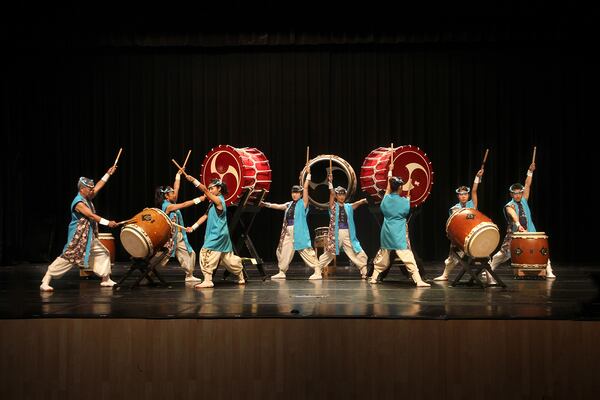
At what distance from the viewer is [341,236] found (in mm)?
9070

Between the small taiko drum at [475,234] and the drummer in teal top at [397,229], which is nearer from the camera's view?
the small taiko drum at [475,234]

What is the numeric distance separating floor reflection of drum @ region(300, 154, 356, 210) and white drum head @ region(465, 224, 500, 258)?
294 centimetres

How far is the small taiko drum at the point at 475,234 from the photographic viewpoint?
23.7 ft

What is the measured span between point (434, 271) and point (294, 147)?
333 cm

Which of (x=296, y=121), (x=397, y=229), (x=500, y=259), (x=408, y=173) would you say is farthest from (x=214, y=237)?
(x=296, y=121)

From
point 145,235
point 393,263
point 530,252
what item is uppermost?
point 145,235

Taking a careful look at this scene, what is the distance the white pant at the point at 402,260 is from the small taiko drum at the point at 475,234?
502 millimetres

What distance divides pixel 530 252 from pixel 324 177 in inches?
133

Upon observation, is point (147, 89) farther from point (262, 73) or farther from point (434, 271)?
point (434, 271)

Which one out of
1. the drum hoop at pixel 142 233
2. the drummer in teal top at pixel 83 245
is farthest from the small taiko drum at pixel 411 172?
the drummer in teal top at pixel 83 245

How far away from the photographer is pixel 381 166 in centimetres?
942

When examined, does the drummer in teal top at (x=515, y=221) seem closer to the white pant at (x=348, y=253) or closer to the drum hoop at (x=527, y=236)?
the drum hoop at (x=527, y=236)

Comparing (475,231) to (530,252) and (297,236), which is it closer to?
(530,252)

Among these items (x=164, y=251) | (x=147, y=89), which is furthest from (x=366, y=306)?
(x=147, y=89)
